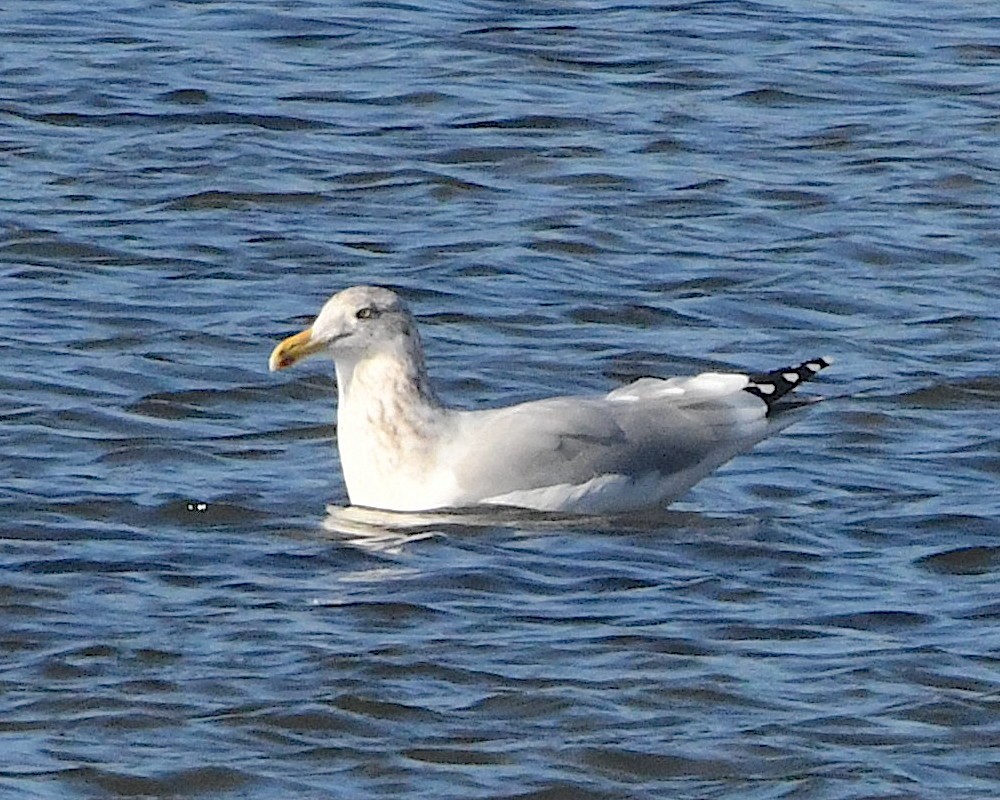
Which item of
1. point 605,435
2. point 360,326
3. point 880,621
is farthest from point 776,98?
point 880,621

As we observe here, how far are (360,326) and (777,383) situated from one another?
1.25m

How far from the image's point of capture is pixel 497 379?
9797mm

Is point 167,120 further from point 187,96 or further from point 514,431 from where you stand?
point 514,431

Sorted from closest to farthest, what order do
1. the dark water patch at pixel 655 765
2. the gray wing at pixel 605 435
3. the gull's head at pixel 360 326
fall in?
1. the dark water patch at pixel 655 765
2. the gray wing at pixel 605 435
3. the gull's head at pixel 360 326

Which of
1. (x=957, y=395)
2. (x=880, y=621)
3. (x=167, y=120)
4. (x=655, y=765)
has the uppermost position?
(x=167, y=120)

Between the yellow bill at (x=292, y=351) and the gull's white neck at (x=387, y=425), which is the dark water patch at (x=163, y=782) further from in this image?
the yellow bill at (x=292, y=351)

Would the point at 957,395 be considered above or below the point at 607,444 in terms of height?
below

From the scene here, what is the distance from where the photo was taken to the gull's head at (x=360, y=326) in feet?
28.3

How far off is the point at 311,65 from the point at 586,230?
3.18 m

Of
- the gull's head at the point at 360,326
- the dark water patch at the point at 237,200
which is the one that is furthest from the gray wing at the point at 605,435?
the dark water patch at the point at 237,200

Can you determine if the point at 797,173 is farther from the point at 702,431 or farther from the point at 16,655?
the point at 16,655

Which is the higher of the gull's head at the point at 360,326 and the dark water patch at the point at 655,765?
the gull's head at the point at 360,326

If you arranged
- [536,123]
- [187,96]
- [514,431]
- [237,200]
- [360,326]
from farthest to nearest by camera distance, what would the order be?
[187,96] < [536,123] < [237,200] < [360,326] < [514,431]

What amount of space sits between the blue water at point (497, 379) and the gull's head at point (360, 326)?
1.39ft
